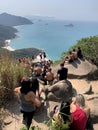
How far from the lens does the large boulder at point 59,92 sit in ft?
27.9

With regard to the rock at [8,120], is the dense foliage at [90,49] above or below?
below

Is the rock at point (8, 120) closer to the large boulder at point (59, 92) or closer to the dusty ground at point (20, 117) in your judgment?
the dusty ground at point (20, 117)

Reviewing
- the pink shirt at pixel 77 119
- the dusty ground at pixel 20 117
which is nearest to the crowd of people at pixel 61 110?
the pink shirt at pixel 77 119

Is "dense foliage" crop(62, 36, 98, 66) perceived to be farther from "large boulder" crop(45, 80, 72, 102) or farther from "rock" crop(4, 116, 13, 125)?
"rock" crop(4, 116, 13, 125)

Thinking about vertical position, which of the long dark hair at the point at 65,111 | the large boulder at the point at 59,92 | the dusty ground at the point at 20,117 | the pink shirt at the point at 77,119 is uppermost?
the long dark hair at the point at 65,111

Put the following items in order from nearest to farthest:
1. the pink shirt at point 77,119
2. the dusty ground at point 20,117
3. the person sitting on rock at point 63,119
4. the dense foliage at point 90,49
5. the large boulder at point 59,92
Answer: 1. the person sitting on rock at point 63,119
2. the pink shirt at point 77,119
3. the dusty ground at point 20,117
4. the large boulder at point 59,92
5. the dense foliage at point 90,49

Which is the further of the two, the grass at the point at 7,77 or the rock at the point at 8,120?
the grass at the point at 7,77

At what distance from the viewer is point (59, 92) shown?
8672 mm

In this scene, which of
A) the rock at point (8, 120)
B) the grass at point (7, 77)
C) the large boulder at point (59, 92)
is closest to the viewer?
the rock at point (8, 120)

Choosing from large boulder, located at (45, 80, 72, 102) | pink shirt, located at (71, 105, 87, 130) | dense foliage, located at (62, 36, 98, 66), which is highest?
pink shirt, located at (71, 105, 87, 130)

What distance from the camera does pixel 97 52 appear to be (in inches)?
796

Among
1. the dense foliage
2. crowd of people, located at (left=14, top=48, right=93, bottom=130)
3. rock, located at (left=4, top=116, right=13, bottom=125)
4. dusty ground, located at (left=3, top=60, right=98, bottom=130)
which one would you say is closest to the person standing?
crowd of people, located at (left=14, top=48, right=93, bottom=130)

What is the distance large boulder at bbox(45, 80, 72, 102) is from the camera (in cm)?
849

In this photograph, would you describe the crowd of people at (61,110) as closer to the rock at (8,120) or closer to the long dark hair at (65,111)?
the long dark hair at (65,111)
